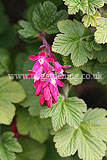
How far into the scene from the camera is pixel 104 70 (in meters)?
1.94

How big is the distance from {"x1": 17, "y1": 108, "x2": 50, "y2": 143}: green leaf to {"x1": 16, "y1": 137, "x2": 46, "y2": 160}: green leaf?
0.20 m

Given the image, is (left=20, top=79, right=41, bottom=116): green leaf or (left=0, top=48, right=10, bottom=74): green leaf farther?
(left=0, top=48, right=10, bottom=74): green leaf

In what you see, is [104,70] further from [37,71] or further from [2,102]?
[2,102]

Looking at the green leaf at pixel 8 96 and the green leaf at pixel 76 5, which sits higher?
the green leaf at pixel 76 5

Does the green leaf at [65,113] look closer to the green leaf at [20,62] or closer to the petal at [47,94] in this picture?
the petal at [47,94]

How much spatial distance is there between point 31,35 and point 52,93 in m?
0.65

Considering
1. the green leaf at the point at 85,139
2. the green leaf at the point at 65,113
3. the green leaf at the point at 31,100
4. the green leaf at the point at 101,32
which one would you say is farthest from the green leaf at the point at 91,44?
the green leaf at the point at 31,100

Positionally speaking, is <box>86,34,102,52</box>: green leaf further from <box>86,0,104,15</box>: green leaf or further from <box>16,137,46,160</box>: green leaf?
<box>16,137,46,160</box>: green leaf

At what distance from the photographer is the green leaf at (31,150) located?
93.9 inches

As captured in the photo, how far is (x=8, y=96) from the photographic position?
2.00 metres

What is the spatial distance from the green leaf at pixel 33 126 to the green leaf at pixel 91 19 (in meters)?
1.09

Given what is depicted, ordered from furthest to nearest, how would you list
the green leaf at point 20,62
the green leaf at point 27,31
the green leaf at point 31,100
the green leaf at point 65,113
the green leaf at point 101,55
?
the green leaf at point 20,62 < the green leaf at point 31,100 < the green leaf at point 27,31 < the green leaf at point 101,55 < the green leaf at point 65,113

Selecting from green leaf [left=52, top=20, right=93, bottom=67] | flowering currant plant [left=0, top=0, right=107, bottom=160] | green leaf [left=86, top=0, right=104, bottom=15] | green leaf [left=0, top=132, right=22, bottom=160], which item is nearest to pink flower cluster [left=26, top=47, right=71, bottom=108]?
flowering currant plant [left=0, top=0, right=107, bottom=160]

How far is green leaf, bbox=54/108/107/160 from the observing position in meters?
1.76
